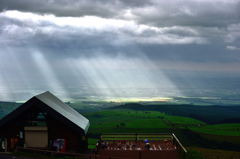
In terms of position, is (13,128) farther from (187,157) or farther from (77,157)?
(187,157)

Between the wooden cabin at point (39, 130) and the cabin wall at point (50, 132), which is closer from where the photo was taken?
the wooden cabin at point (39, 130)

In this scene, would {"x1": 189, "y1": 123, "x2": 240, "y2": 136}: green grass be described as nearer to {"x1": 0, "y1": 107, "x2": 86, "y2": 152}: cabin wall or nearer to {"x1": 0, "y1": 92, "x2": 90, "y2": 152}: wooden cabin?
{"x1": 0, "y1": 107, "x2": 86, "y2": 152}: cabin wall

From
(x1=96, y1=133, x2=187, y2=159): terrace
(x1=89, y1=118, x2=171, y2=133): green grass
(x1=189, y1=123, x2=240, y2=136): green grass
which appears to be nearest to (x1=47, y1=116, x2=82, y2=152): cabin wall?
(x1=96, y1=133, x2=187, y2=159): terrace

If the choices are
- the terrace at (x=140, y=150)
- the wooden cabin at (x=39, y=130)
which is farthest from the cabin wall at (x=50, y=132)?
the terrace at (x=140, y=150)

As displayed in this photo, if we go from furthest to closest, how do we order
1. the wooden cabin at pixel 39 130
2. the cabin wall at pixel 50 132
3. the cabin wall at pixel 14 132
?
the cabin wall at pixel 14 132 → the cabin wall at pixel 50 132 → the wooden cabin at pixel 39 130

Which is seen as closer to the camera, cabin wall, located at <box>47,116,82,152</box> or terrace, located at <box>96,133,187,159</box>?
terrace, located at <box>96,133,187,159</box>

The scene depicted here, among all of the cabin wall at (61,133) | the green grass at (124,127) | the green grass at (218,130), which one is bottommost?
the green grass at (218,130)

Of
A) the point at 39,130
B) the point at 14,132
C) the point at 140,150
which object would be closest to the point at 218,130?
the point at 140,150

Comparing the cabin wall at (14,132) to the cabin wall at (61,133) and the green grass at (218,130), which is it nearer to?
the cabin wall at (61,133)

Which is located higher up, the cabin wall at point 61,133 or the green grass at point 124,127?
the cabin wall at point 61,133

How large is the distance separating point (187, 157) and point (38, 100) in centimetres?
1544

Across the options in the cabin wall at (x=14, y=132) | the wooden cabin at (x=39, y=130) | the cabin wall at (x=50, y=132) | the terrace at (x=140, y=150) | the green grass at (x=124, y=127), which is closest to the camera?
the terrace at (x=140, y=150)

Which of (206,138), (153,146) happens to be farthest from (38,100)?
(206,138)

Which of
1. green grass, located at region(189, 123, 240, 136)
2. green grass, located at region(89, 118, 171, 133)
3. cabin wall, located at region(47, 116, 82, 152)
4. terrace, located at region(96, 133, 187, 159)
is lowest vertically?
green grass, located at region(189, 123, 240, 136)
